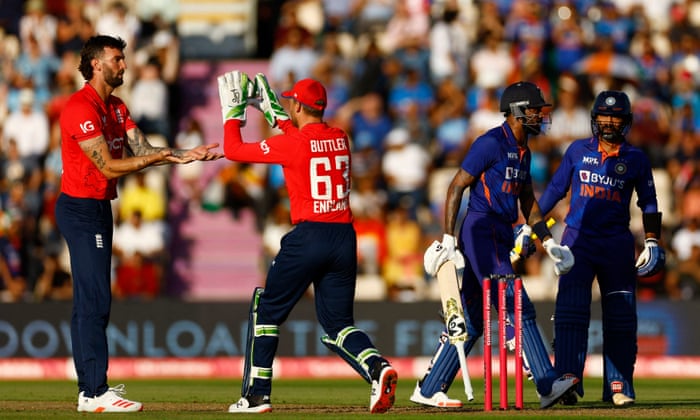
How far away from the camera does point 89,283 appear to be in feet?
33.2

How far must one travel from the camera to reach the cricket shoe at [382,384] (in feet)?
32.2

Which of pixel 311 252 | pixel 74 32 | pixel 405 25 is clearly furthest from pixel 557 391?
pixel 74 32

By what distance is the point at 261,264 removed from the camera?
62.7ft

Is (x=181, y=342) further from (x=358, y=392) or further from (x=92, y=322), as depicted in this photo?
(x=92, y=322)

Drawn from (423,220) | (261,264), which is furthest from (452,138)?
(261,264)

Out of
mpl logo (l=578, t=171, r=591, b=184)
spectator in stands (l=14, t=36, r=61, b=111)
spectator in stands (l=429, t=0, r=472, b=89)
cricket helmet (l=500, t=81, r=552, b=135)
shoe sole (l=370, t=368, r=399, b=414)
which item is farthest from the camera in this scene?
spectator in stands (l=14, t=36, r=61, b=111)

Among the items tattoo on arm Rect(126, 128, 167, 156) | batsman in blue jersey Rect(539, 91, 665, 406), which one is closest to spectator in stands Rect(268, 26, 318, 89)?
batsman in blue jersey Rect(539, 91, 665, 406)

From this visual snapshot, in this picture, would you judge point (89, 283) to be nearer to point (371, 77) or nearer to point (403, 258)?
point (403, 258)

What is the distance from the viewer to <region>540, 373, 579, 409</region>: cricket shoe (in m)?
10.2

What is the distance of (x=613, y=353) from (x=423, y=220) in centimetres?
758

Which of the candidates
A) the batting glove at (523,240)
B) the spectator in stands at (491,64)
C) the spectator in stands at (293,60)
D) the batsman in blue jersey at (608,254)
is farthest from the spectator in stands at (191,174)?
the batting glove at (523,240)

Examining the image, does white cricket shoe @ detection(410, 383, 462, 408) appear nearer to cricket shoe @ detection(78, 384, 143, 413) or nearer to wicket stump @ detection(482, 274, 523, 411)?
wicket stump @ detection(482, 274, 523, 411)

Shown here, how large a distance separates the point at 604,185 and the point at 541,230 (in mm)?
816

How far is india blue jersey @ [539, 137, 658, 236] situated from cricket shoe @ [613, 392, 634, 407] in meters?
1.16
